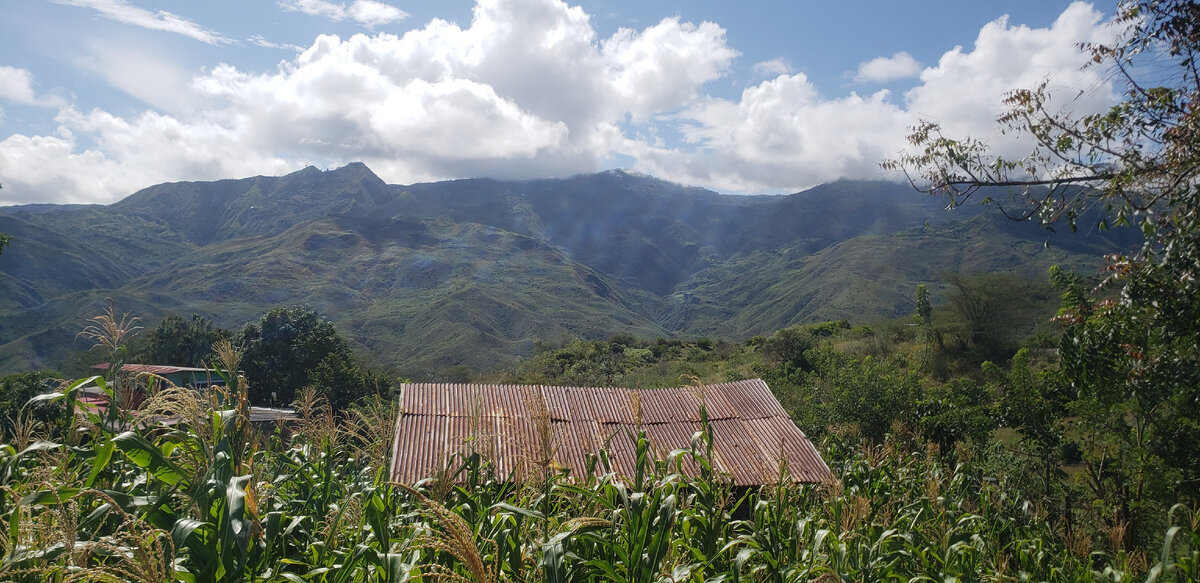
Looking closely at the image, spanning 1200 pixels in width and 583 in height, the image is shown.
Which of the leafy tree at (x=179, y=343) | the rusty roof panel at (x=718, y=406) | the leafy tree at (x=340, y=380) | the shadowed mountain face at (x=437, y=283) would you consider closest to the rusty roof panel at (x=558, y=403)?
the rusty roof panel at (x=718, y=406)

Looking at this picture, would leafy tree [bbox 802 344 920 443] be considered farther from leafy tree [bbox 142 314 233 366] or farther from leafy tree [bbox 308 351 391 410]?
leafy tree [bbox 142 314 233 366]

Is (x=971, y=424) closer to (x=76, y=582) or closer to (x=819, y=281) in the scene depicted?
(x=76, y=582)

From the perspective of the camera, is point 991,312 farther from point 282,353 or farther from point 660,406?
point 282,353

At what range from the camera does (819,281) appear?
141750mm

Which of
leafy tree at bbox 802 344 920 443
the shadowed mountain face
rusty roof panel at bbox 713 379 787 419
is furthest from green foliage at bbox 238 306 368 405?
the shadowed mountain face

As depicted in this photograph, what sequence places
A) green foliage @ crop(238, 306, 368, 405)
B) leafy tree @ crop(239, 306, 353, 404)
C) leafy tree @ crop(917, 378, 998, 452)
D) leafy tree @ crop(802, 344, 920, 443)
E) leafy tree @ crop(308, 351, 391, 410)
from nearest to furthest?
leafy tree @ crop(917, 378, 998, 452) → leafy tree @ crop(802, 344, 920, 443) → leafy tree @ crop(308, 351, 391, 410) → green foliage @ crop(238, 306, 368, 405) → leafy tree @ crop(239, 306, 353, 404)

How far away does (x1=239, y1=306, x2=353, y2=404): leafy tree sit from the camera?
3694 centimetres

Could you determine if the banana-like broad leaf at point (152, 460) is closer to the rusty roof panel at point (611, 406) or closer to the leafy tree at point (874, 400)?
the rusty roof panel at point (611, 406)

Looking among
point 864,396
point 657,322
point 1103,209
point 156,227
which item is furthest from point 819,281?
point 156,227

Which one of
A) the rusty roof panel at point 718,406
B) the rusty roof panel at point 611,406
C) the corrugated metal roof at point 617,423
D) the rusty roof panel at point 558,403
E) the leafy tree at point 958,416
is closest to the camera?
the corrugated metal roof at point 617,423

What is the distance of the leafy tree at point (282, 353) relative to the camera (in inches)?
1454

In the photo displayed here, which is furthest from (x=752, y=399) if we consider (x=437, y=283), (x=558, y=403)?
(x=437, y=283)

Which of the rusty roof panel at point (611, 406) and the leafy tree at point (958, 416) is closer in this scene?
the rusty roof panel at point (611, 406)

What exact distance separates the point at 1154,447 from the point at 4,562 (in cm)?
1327
